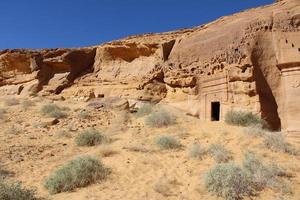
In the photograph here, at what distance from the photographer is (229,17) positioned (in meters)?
15.9

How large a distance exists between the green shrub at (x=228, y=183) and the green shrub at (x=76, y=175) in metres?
2.56

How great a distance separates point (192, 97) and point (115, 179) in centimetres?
867

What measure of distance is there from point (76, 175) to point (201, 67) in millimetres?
9398

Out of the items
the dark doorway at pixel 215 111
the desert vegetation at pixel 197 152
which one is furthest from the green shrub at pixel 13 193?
the dark doorway at pixel 215 111

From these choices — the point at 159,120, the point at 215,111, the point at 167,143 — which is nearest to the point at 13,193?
the point at 167,143

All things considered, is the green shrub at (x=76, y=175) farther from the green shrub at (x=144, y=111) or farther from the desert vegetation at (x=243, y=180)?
the green shrub at (x=144, y=111)

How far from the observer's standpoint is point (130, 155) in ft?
32.7

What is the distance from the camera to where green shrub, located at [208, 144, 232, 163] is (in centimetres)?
931

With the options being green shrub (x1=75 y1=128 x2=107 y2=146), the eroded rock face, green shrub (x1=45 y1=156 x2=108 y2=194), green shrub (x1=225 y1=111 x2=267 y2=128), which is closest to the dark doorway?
the eroded rock face

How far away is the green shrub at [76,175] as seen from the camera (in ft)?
24.5

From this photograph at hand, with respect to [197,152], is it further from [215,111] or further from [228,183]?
[215,111]

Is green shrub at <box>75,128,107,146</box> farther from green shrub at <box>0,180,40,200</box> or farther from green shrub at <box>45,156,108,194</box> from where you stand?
green shrub at <box>0,180,40,200</box>

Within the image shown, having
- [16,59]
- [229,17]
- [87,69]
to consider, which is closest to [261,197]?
[229,17]

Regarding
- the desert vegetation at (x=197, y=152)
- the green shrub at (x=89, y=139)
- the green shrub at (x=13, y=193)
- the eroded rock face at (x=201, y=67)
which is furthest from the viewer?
the eroded rock face at (x=201, y=67)
